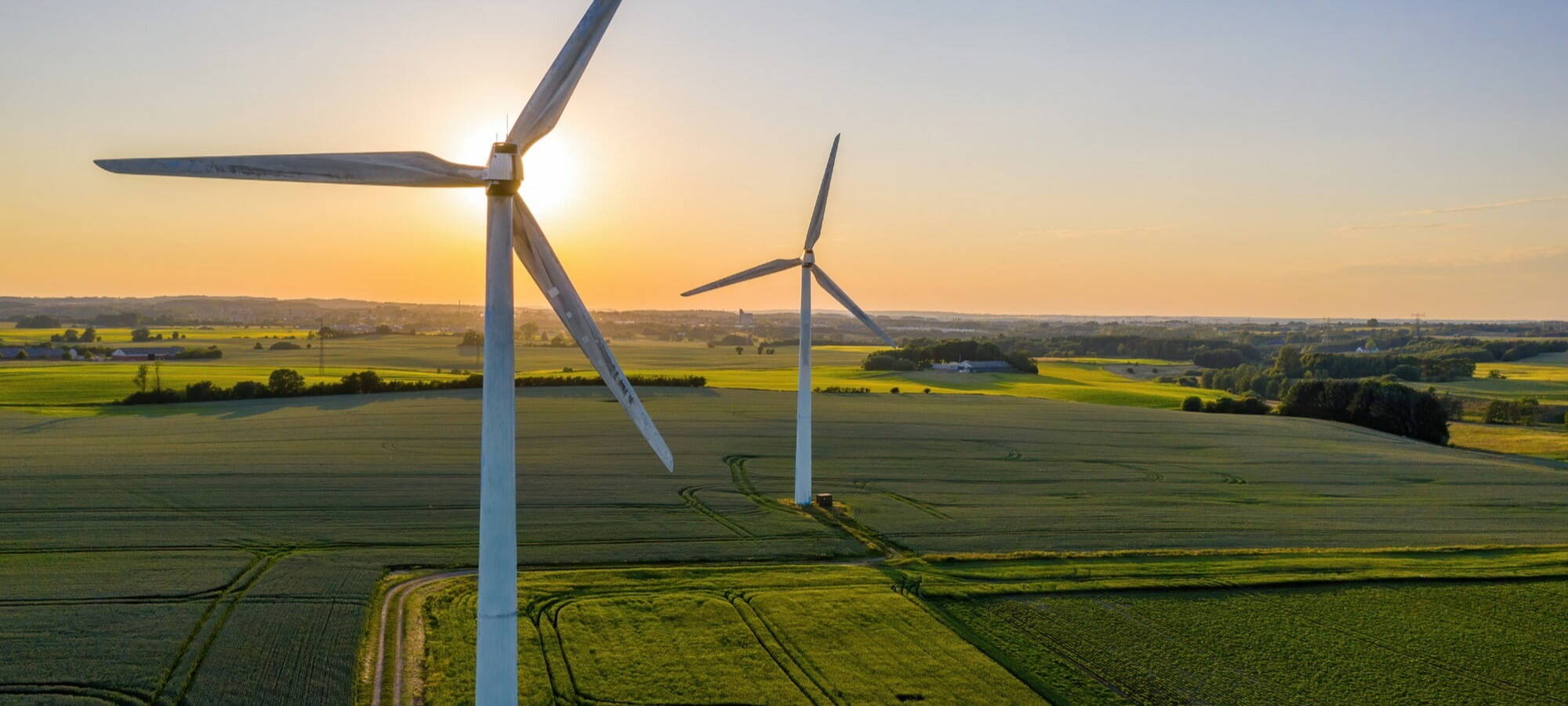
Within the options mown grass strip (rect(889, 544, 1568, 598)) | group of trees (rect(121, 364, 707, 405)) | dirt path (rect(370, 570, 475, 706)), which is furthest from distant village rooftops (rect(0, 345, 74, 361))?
mown grass strip (rect(889, 544, 1568, 598))

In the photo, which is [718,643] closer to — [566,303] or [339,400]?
[566,303]

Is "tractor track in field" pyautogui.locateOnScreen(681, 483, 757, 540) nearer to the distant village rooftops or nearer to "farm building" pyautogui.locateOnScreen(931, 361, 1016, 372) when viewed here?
"farm building" pyautogui.locateOnScreen(931, 361, 1016, 372)

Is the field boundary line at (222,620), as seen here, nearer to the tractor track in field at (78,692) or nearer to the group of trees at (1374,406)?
the tractor track in field at (78,692)

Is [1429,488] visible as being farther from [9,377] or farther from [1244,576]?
[9,377]

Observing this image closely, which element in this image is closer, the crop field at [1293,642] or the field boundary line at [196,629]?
the field boundary line at [196,629]

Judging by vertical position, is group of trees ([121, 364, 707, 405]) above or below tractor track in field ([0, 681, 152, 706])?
above

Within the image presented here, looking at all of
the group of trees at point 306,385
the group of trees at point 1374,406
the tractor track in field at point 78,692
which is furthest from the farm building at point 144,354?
the group of trees at point 1374,406
